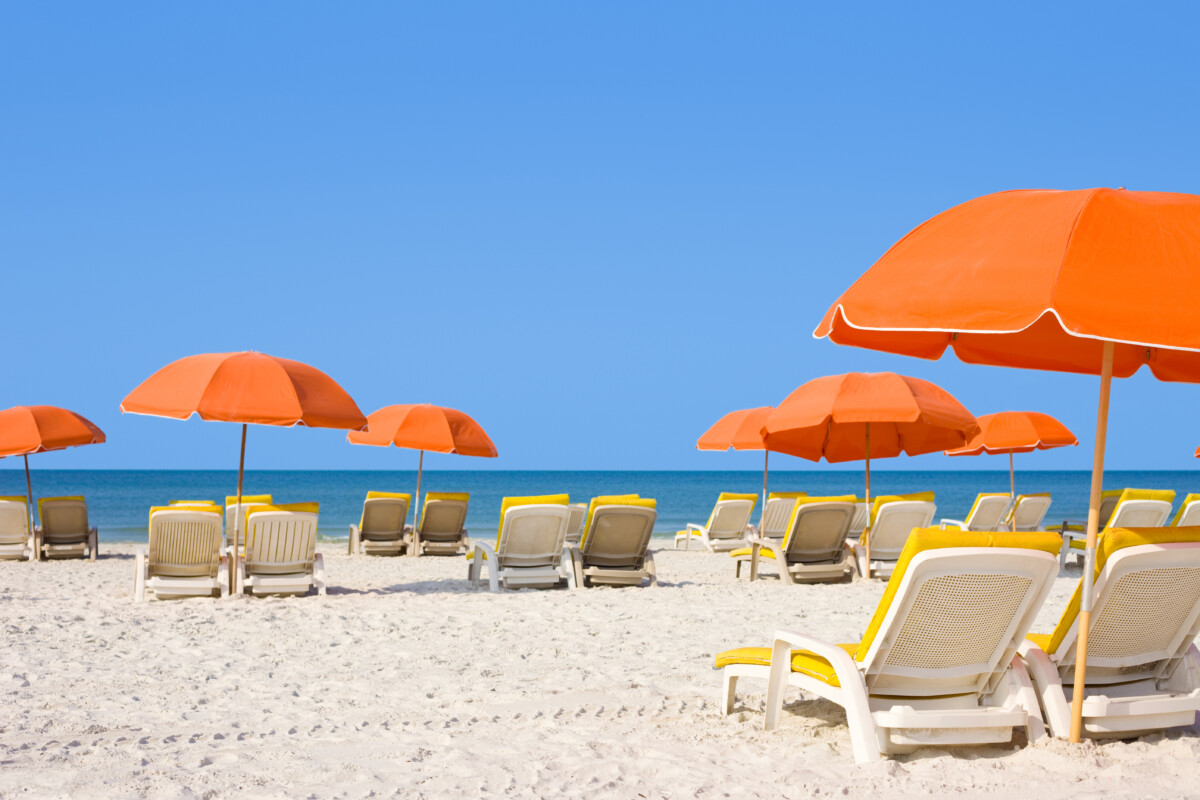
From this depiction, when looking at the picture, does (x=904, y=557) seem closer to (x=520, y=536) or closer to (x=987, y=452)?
(x=520, y=536)

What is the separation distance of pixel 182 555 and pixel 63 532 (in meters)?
6.89

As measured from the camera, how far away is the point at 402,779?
11.6 ft

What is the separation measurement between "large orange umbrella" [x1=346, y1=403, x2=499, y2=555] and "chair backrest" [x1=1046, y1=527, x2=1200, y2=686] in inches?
399

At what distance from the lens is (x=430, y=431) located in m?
13.6

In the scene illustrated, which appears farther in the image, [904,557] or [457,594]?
[457,594]

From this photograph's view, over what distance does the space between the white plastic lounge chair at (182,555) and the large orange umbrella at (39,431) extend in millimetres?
5337

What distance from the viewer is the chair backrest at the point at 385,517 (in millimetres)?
15000

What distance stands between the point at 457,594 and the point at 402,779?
5.82 metres

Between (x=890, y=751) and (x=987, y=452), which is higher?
(x=890, y=751)

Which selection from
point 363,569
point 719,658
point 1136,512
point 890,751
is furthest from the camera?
point 363,569

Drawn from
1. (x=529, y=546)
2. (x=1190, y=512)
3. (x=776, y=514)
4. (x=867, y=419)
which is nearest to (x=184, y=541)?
(x=529, y=546)

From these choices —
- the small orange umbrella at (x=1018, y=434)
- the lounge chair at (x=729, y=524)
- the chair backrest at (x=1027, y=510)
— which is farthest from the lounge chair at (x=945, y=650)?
the lounge chair at (x=729, y=524)

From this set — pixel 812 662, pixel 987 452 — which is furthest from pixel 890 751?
pixel 987 452

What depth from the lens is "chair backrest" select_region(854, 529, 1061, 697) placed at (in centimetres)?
347
